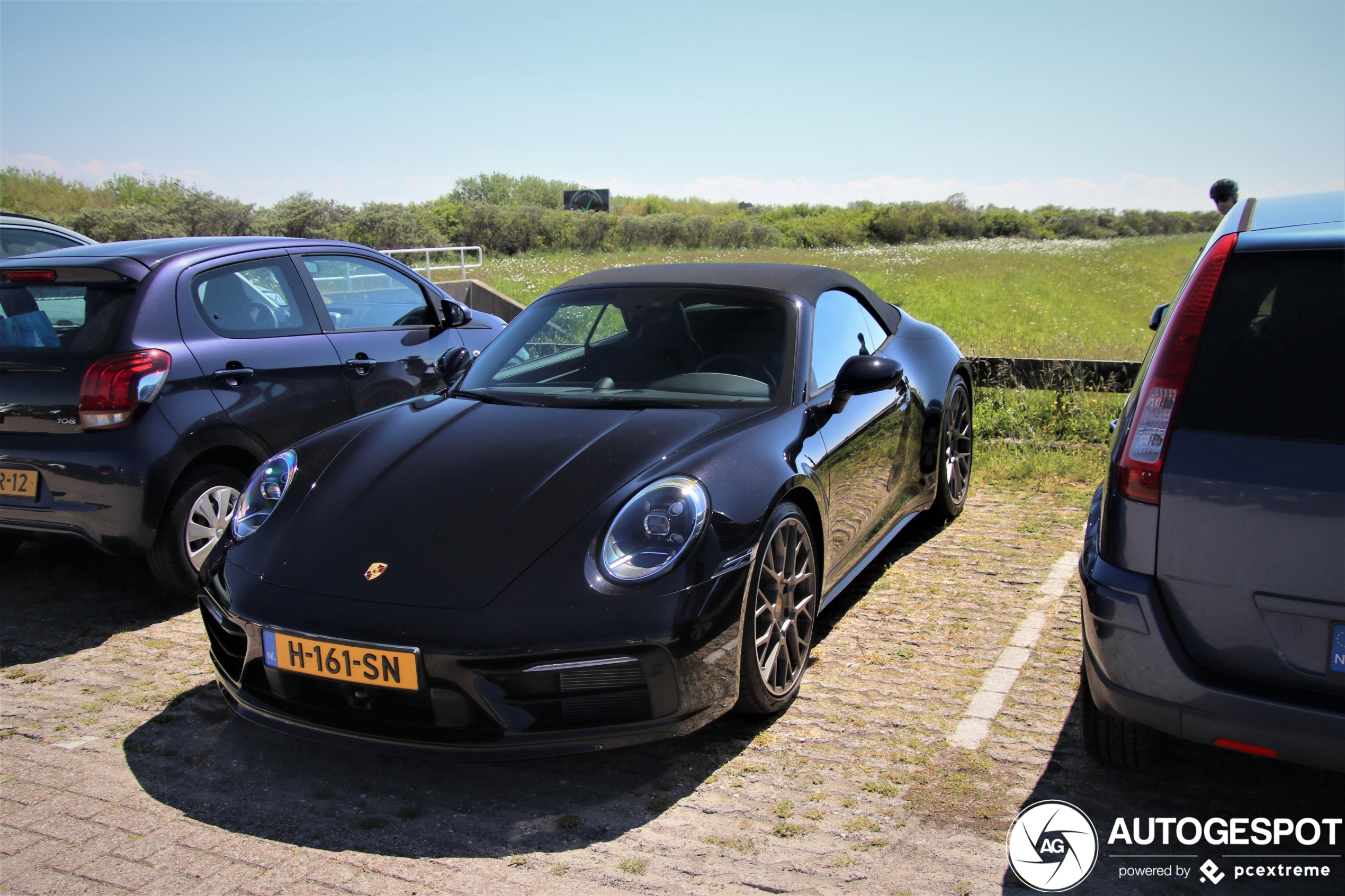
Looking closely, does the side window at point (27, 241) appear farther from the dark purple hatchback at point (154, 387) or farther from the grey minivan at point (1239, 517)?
the grey minivan at point (1239, 517)

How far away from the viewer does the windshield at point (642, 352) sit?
151 inches

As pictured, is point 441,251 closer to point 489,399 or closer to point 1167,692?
point 489,399

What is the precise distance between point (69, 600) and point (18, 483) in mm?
703

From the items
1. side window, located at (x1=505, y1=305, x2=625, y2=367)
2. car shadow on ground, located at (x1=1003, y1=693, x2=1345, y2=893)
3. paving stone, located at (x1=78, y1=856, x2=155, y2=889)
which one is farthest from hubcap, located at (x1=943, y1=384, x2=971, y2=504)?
paving stone, located at (x1=78, y1=856, x2=155, y2=889)

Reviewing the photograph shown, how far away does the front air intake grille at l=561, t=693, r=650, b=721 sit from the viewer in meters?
2.72

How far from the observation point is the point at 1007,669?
375cm

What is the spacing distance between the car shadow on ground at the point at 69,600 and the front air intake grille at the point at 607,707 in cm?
265

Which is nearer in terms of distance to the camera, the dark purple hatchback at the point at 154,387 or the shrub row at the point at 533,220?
the dark purple hatchback at the point at 154,387

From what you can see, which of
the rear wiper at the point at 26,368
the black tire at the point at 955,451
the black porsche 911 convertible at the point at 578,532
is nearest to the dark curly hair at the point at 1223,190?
the black tire at the point at 955,451

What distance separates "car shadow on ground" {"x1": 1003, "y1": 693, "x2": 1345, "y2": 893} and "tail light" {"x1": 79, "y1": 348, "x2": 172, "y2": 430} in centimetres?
392

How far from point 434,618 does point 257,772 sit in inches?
36.0

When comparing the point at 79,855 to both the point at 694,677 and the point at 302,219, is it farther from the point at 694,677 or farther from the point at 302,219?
the point at 302,219

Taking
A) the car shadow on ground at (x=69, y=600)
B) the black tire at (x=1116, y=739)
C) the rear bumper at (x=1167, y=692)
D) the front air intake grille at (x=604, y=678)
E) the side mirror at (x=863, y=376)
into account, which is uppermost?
the side mirror at (x=863, y=376)

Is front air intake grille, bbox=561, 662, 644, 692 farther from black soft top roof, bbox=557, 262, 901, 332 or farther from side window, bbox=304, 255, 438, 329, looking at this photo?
side window, bbox=304, 255, 438, 329
